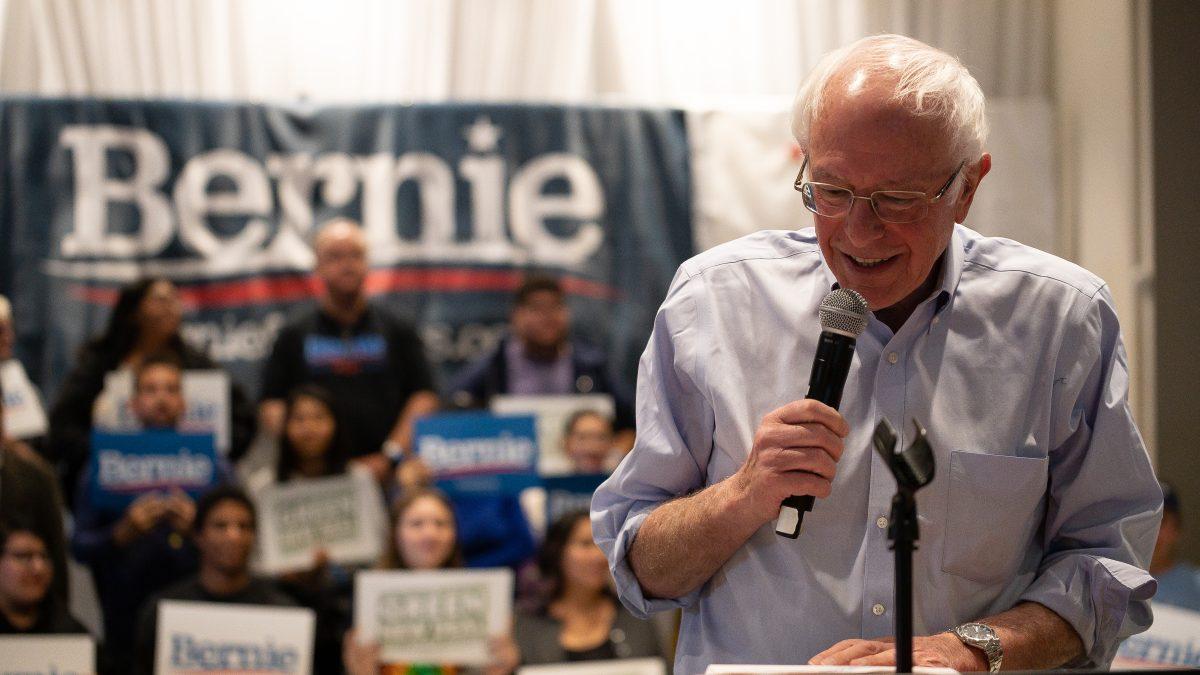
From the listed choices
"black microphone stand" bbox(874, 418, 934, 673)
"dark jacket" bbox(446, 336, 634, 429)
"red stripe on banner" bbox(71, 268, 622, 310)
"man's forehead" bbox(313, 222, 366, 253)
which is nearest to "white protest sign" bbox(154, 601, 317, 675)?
"dark jacket" bbox(446, 336, 634, 429)

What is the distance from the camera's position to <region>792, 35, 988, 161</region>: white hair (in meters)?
1.60

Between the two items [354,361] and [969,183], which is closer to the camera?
[969,183]

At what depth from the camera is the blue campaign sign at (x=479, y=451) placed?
5.66m

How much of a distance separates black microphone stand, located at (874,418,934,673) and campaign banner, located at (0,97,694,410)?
4.71 metres

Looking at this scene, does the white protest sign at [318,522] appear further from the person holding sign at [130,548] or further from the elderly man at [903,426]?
the elderly man at [903,426]

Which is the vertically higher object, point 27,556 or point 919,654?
point 919,654

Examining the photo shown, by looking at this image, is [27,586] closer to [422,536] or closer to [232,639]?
[232,639]

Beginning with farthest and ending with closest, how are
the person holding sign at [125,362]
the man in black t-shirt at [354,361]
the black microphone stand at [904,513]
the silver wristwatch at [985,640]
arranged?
the man in black t-shirt at [354,361]
the person holding sign at [125,362]
the silver wristwatch at [985,640]
the black microphone stand at [904,513]

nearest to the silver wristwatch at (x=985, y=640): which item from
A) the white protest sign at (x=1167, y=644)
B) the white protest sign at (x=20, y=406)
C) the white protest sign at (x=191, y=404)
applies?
the white protest sign at (x=1167, y=644)

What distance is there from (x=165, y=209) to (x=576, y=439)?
2.15 m

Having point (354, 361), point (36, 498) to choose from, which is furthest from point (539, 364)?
point (36, 498)

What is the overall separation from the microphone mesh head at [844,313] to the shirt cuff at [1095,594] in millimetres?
422

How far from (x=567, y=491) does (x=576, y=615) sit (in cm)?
66

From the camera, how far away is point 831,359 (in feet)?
5.18
